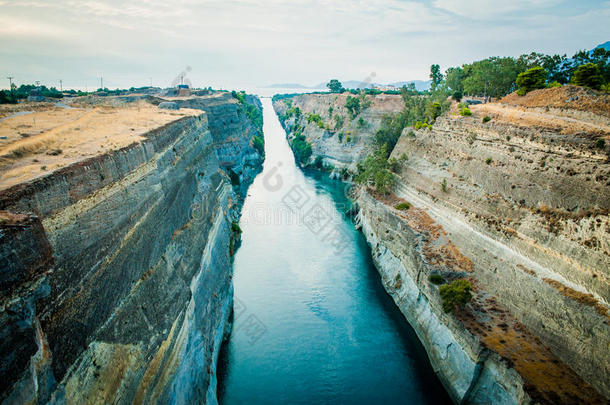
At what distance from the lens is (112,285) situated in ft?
31.3

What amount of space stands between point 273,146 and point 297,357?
225 feet

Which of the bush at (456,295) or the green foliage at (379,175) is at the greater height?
the green foliage at (379,175)

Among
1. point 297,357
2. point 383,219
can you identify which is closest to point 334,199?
point 383,219

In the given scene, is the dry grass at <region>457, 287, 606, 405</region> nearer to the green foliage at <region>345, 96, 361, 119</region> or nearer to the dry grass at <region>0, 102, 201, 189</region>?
the dry grass at <region>0, 102, 201, 189</region>

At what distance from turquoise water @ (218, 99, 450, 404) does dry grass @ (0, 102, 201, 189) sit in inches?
510

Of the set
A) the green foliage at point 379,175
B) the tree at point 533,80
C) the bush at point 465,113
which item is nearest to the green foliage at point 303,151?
the green foliage at point 379,175

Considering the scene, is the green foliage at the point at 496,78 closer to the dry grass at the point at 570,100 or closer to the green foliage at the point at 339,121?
the dry grass at the point at 570,100

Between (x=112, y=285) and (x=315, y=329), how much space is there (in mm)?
14520

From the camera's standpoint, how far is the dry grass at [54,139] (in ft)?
28.2

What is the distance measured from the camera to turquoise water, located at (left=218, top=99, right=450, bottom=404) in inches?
685

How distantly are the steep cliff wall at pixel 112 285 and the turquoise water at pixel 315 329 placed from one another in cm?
305

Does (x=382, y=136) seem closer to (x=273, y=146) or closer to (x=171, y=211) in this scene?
(x=171, y=211)

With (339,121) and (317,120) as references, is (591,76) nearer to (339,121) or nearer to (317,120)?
(339,121)

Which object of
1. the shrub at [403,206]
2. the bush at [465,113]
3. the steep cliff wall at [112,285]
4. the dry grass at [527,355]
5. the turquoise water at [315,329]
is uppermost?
the bush at [465,113]
